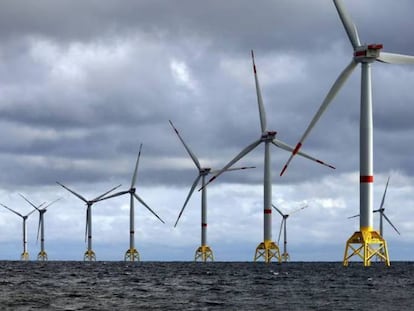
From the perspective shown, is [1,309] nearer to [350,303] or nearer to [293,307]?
[293,307]

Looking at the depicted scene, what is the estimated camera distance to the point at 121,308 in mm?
64125

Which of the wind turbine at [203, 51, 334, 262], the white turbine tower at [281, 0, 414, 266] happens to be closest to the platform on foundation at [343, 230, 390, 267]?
the white turbine tower at [281, 0, 414, 266]

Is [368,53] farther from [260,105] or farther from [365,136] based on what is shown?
[260,105]

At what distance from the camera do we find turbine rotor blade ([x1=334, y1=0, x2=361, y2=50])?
114 meters

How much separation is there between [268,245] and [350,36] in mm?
75325

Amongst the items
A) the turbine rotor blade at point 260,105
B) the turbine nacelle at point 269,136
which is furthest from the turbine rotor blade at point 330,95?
the turbine nacelle at point 269,136

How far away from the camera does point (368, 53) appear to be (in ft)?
363

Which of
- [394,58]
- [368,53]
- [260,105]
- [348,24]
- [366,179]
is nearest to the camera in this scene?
[366,179]

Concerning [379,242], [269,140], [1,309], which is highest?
[269,140]

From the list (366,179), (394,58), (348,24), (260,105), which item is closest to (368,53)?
(394,58)

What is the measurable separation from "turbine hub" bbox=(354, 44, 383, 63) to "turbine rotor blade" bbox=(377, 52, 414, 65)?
782 millimetres

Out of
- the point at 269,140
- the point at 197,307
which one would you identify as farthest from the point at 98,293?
Answer: the point at 269,140

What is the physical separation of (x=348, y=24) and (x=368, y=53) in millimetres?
7443

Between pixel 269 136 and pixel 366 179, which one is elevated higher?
pixel 269 136
